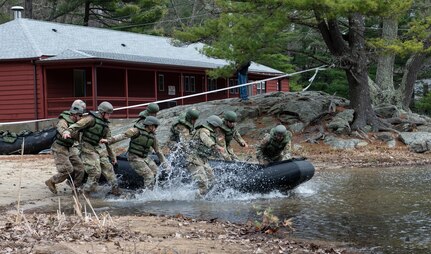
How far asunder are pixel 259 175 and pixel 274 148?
4.10 feet

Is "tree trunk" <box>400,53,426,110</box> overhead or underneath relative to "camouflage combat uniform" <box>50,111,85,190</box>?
overhead

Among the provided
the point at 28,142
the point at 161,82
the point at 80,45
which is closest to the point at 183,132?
the point at 28,142

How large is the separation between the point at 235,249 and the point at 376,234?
8.22ft

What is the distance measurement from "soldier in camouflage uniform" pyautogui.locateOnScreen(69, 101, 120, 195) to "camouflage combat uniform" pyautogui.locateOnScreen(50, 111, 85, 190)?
0.56 feet

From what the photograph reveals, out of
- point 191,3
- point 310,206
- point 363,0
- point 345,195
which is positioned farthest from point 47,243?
point 191,3

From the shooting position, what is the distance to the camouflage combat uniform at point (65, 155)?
11.8 metres

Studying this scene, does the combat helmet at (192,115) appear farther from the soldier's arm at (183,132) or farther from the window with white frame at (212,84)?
the window with white frame at (212,84)

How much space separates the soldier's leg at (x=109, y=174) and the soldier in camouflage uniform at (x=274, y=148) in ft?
10.7

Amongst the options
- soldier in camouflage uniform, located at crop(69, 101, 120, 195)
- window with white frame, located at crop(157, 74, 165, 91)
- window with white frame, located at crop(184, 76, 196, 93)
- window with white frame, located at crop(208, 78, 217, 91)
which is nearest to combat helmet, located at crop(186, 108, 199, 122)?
soldier in camouflage uniform, located at crop(69, 101, 120, 195)

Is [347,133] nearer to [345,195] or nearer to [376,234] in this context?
[345,195]

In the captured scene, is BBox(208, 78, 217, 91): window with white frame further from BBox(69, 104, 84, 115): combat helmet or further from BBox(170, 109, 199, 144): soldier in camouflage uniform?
BBox(69, 104, 84, 115): combat helmet

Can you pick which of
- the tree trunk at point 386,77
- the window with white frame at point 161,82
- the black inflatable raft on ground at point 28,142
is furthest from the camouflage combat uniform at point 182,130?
the window with white frame at point 161,82

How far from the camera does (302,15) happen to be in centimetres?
2175

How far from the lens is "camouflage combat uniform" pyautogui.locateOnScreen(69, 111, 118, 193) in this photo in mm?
12180
